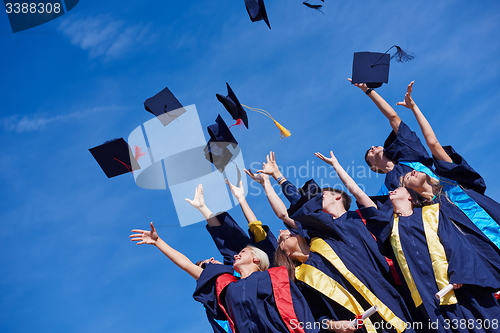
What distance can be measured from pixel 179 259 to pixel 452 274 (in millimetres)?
2366

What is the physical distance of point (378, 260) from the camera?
4.49 metres

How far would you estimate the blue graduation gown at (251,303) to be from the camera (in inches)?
162

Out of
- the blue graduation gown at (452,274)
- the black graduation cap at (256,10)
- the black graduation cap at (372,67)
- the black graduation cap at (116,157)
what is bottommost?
the blue graduation gown at (452,274)

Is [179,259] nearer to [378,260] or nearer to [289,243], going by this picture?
[289,243]

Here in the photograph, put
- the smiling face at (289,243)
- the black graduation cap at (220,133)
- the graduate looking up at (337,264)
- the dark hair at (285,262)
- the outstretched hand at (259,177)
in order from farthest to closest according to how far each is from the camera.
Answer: the black graduation cap at (220,133)
the outstretched hand at (259,177)
the smiling face at (289,243)
the dark hair at (285,262)
the graduate looking up at (337,264)

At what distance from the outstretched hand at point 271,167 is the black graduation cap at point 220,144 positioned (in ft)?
2.43

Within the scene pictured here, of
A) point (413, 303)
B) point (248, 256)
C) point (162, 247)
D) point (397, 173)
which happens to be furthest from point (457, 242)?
point (162, 247)

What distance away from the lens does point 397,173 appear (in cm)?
532

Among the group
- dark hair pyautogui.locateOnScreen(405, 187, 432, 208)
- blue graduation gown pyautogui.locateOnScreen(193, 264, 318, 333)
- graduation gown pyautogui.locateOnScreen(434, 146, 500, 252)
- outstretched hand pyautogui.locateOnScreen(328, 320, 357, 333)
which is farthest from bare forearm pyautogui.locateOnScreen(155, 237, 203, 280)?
graduation gown pyautogui.locateOnScreen(434, 146, 500, 252)

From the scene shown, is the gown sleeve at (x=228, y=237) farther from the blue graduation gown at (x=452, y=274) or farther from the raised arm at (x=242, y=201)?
the blue graduation gown at (x=452, y=274)

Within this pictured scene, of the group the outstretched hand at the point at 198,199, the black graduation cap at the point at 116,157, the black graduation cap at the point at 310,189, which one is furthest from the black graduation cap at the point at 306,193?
the black graduation cap at the point at 116,157

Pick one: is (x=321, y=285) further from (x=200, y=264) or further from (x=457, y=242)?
(x=200, y=264)

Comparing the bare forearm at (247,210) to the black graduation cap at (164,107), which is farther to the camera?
the black graduation cap at (164,107)

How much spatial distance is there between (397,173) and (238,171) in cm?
188
